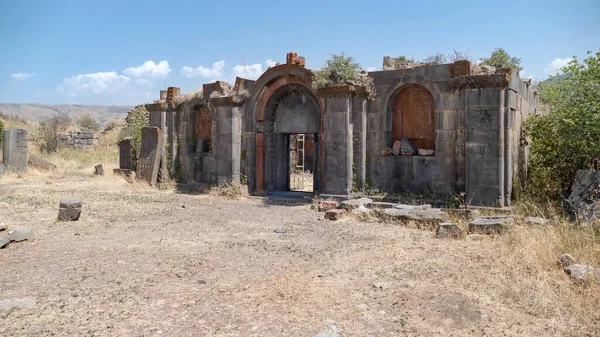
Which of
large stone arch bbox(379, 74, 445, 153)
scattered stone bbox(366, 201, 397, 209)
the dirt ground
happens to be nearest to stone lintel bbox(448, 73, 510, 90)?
large stone arch bbox(379, 74, 445, 153)

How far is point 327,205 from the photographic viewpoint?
11.0m

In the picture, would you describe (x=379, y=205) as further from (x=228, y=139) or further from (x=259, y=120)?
(x=228, y=139)

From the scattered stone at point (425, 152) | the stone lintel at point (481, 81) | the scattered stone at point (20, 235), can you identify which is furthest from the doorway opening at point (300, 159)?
the scattered stone at point (20, 235)

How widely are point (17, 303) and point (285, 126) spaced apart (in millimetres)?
10113

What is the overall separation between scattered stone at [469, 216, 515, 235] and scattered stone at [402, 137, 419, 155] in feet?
12.1

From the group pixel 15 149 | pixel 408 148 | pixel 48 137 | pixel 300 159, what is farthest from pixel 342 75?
pixel 48 137

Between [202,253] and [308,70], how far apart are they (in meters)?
7.40

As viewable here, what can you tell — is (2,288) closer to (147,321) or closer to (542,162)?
(147,321)

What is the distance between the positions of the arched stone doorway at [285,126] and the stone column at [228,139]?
0.91 meters

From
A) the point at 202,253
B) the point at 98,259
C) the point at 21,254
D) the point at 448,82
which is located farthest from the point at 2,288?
the point at 448,82

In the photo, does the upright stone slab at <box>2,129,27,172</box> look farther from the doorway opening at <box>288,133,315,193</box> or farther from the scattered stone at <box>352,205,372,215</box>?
the scattered stone at <box>352,205,372,215</box>

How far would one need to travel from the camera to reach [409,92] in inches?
451

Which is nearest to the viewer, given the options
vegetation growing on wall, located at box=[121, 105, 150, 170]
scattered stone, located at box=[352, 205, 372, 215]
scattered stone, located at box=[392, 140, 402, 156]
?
scattered stone, located at box=[352, 205, 372, 215]

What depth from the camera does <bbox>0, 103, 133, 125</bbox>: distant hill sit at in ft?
371
